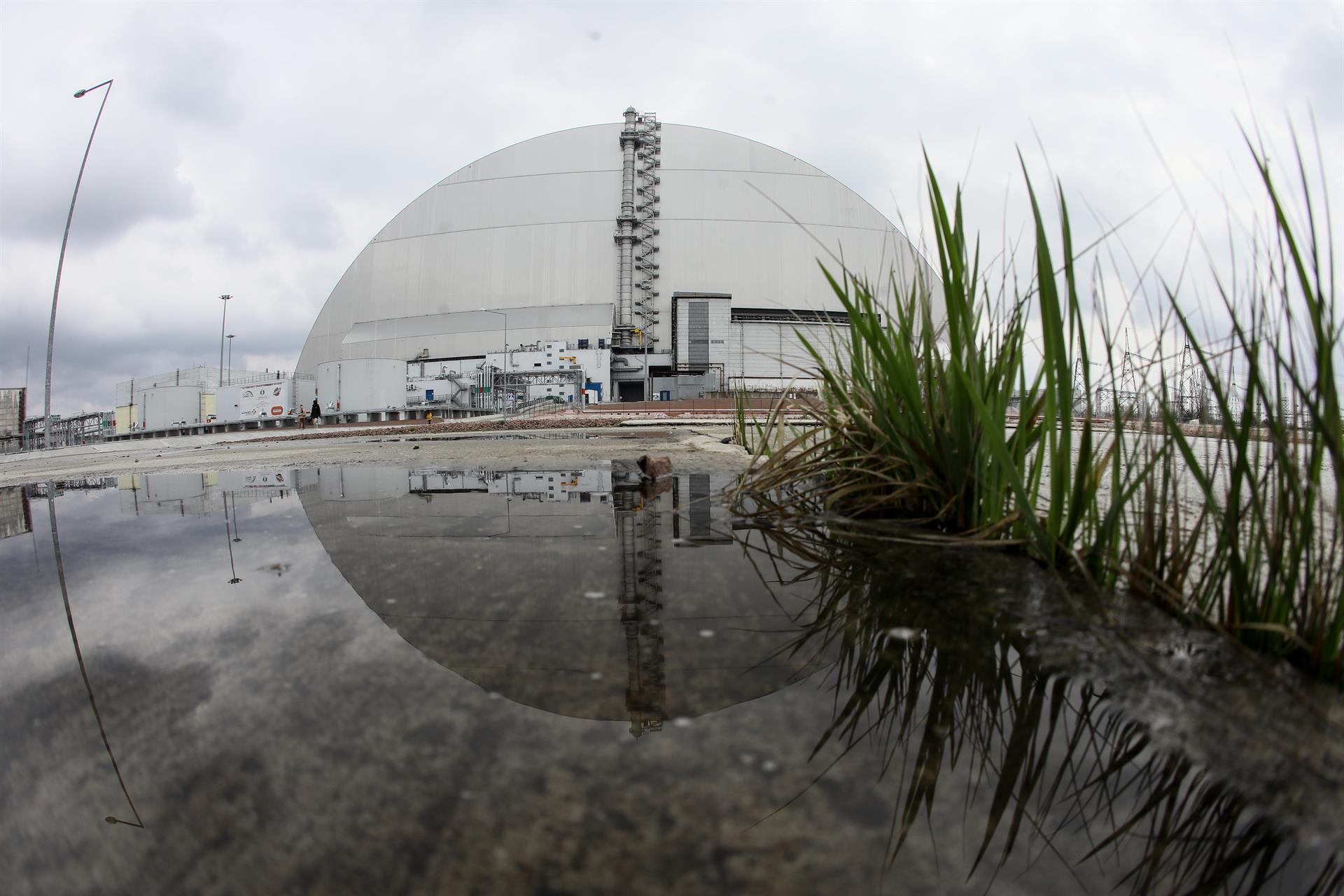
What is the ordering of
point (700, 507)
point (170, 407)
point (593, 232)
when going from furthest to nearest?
point (593, 232) → point (170, 407) → point (700, 507)

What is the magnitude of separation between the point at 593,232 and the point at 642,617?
34616 mm

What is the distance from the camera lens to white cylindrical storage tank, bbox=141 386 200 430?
28125mm

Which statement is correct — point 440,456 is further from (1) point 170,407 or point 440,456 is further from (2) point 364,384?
(1) point 170,407

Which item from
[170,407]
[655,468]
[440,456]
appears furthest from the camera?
[170,407]

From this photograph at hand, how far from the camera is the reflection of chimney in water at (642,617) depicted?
782 mm

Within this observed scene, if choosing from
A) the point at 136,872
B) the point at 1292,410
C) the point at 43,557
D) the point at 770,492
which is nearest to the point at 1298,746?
the point at 1292,410

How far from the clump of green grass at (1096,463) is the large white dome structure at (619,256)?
2747 cm

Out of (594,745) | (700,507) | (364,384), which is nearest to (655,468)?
(700,507)

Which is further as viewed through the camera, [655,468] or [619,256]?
[619,256]

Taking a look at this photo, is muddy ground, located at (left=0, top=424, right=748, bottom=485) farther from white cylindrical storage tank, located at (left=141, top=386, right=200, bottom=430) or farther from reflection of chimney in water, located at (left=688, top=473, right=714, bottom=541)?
white cylindrical storage tank, located at (left=141, top=386, right=200, bottom=430)

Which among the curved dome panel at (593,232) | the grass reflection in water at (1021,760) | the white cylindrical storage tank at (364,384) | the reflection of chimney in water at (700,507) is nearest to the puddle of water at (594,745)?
the grass reflection in water at (1021,760)

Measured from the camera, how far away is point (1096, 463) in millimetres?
1385

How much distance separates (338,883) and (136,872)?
16cm

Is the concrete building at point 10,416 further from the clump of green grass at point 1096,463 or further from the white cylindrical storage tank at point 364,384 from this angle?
the clump of green grass at point 1096,463
